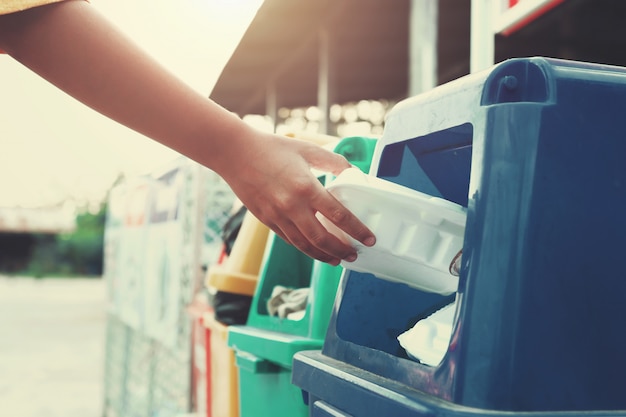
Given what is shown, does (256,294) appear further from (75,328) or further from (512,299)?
(75,328)

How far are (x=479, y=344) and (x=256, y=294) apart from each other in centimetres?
123

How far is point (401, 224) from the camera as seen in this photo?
42.3 inches

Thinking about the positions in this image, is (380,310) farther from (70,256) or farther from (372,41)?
(70,256)

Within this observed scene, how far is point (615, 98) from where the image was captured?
3.16 feet

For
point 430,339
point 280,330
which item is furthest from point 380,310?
point 280,330

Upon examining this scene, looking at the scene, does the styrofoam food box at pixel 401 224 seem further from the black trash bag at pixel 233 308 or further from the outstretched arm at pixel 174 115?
the black trash bag at pixel 233 308

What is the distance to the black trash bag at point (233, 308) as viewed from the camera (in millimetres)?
2266

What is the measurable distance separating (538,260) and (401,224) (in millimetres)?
234

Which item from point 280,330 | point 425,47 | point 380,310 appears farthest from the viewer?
point 425,47

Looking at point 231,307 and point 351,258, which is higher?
point 351,258

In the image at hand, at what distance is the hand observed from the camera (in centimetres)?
104

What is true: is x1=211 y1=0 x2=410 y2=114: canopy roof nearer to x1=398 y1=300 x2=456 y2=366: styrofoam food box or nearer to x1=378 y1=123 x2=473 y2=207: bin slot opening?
x1=378 y1=123 x2=473 y2=207: bin slot opening

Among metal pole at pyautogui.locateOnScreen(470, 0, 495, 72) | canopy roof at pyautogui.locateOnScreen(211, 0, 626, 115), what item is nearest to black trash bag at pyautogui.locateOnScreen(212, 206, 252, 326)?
metal pole at pyautogui.locateOnScreen(470, 0, 495, 72)

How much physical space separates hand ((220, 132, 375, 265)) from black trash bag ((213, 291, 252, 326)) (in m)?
1.15
